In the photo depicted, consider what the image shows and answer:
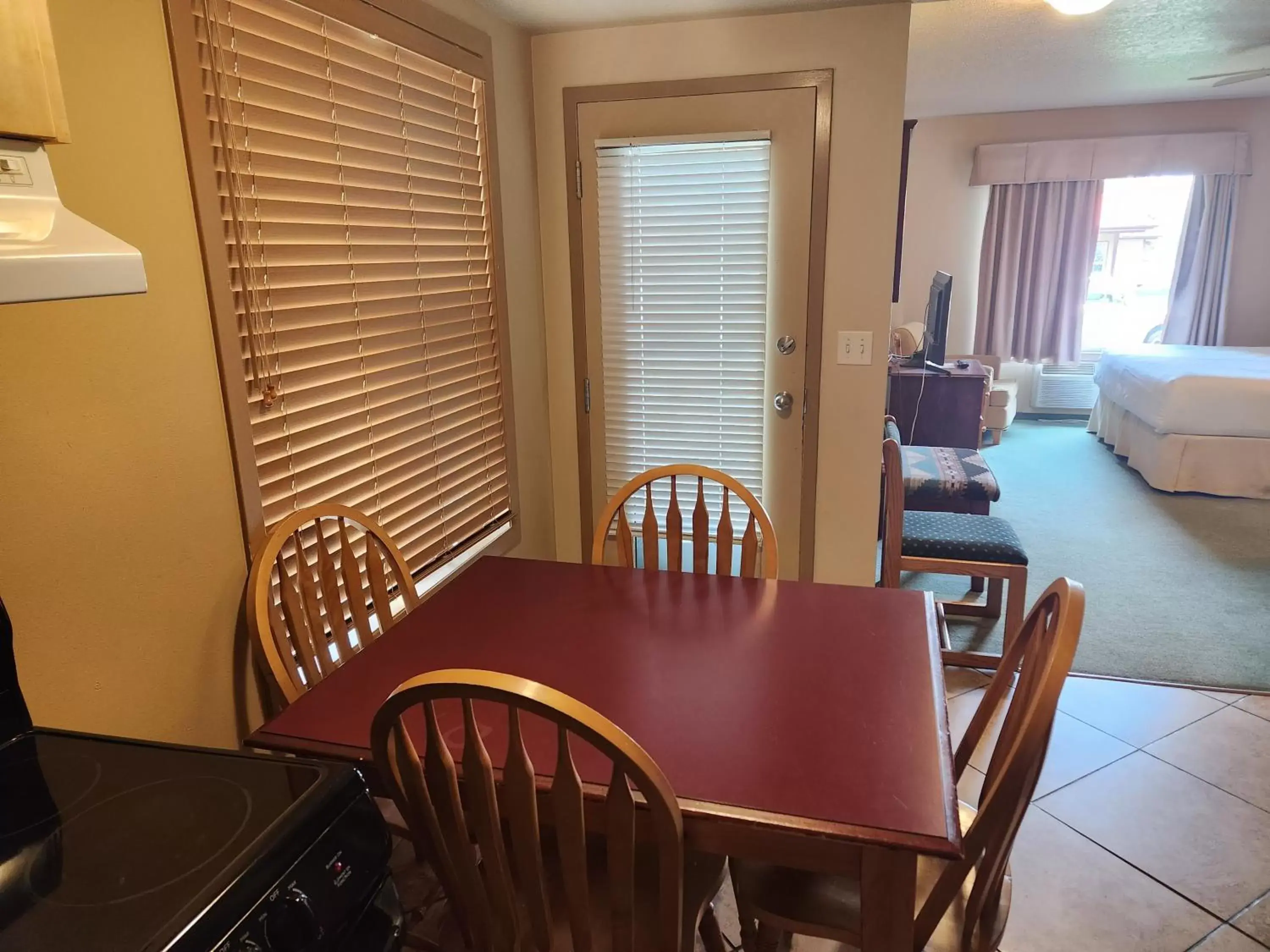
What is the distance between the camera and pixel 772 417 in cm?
272

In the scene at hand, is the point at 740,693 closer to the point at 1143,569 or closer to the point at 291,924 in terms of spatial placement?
the point at 291,924

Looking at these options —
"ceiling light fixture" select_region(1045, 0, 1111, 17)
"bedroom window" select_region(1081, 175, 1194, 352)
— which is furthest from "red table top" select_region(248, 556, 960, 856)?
"bedroom window" select_region(1081, 175, 1194, 352)

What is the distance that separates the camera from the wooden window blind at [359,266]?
1.48 meters

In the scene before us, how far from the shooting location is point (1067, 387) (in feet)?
21.4

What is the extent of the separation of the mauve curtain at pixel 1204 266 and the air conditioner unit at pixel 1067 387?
1.90 feet

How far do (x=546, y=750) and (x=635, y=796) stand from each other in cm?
16

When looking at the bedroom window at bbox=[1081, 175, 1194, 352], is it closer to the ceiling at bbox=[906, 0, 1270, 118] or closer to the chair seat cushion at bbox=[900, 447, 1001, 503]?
the ceiling at bbox=[906, 0, 1270, 118]

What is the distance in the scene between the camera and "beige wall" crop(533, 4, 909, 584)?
2.40m

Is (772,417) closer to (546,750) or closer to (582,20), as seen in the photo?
(582,20)

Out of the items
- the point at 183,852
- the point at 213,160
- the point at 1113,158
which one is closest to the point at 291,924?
the point at 183,852

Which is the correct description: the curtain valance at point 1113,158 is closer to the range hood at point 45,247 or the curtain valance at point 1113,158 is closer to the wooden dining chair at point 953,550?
the wooden dining chair at point 953,550

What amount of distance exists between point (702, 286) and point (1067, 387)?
200 inches

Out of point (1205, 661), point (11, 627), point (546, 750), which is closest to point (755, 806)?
point (546, 750)

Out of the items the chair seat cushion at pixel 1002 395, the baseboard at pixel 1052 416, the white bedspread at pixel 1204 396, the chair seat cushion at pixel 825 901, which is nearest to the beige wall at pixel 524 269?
the chair seat cushion at pixel 825 901
